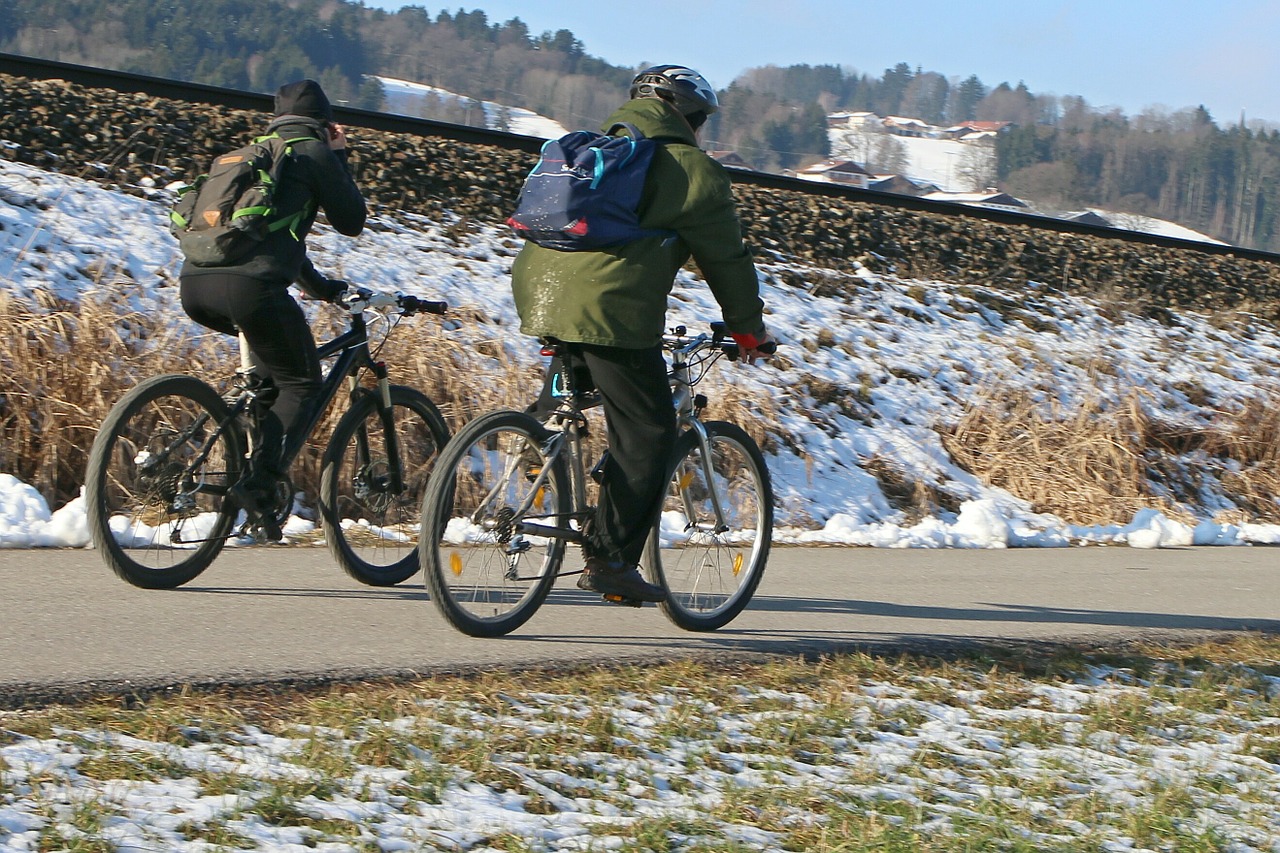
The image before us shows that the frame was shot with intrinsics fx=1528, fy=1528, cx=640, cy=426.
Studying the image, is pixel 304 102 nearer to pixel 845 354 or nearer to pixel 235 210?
pixel 235 210

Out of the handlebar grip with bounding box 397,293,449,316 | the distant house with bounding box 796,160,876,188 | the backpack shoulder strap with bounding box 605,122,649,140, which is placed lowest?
the handlebar grip with bounding box 397,293,449,316

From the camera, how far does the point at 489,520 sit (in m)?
5.24

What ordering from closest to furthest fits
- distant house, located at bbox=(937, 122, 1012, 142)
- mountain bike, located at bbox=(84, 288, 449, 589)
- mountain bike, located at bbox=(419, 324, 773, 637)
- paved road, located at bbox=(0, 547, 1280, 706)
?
paved road, located at bbox=(0, 547, 1280, 706), mountain bike, located at bbox=(419, 324, 773, 637), mountain bike, located at bbox=(84, 288, 449, 589), distant house, located at bbox=(937, 122, 1012, 142)

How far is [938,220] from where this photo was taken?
19.6 m

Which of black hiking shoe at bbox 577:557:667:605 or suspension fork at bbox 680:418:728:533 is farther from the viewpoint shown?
suspension fork at bbox 680:418:728:533

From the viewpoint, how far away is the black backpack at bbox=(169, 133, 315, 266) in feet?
17.8

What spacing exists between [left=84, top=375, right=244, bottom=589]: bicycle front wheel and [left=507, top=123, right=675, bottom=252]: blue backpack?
Result: 1.47 metres

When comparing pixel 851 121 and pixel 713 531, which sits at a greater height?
pixel 851 121

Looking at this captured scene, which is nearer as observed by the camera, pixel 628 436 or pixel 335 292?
pixel 628 436

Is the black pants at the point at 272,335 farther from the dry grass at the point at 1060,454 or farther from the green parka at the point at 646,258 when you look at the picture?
the dry grass at the point at 1060,454

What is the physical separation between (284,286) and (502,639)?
1503 millimetres

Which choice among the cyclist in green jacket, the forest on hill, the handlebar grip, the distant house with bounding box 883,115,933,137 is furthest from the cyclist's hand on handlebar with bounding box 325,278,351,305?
the distant house with bounding box 883,115,933,137

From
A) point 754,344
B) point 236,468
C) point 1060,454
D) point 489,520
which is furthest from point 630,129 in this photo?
point 1060,454

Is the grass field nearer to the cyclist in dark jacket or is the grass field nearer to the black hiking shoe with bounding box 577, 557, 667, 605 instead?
the black hiking shoe with bounding box 577, 557, 667, 605
